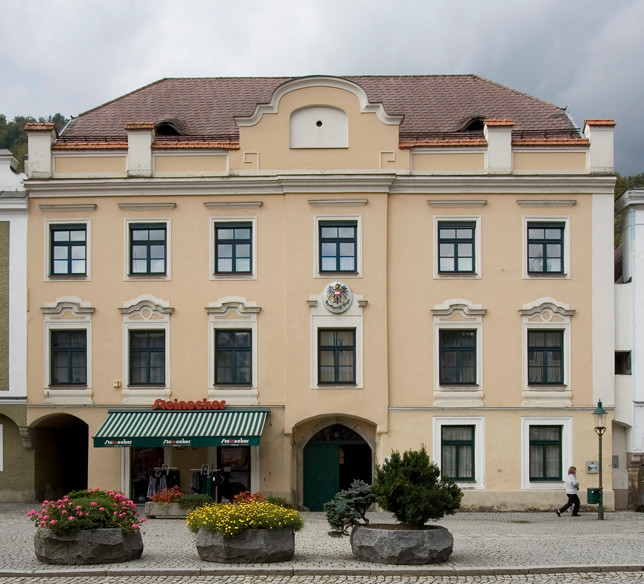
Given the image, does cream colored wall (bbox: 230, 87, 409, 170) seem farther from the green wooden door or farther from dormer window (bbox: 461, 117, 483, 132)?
the green wooden door

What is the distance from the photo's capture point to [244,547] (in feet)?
58.2

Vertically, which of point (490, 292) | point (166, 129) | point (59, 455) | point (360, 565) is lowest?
point (59, 455)

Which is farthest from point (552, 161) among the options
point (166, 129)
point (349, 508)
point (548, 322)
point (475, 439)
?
point (349, 508)

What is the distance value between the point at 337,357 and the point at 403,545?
1338cm

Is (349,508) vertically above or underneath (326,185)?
underneath

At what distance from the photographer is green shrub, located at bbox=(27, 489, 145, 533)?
17.7m

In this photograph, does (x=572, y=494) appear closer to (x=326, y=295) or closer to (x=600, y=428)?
(x=600, y=428)

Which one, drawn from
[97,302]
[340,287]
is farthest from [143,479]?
[340,287]

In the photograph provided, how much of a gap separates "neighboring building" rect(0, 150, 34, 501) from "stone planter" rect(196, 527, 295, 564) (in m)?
14.6

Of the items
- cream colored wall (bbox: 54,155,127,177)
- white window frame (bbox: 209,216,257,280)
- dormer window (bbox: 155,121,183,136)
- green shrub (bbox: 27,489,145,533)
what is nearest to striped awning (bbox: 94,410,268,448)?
white window frame (bbox: 209,216,257,280)

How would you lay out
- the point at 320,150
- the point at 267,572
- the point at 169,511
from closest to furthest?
the point at 267,572 < the point at 169,511 < the point at 320,150

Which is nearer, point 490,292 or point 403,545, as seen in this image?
point 403,545

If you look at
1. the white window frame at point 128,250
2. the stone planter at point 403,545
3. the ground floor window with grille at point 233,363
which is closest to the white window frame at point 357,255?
the ground floor window with grille at point 233,363

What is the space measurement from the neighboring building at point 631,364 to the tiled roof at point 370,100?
427 centimetres
